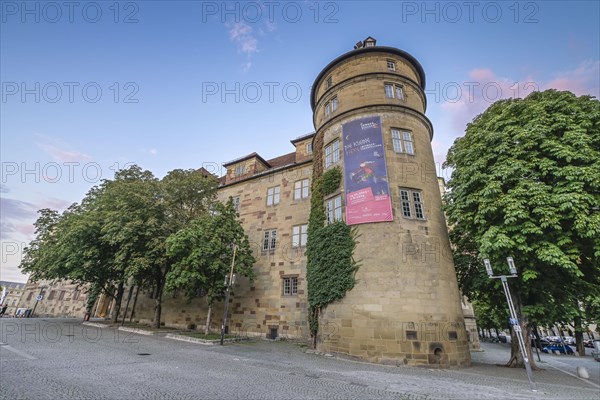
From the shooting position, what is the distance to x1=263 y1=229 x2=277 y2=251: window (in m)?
24.1

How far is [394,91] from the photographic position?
19.4m

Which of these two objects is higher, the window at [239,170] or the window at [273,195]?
the window at [239,170]

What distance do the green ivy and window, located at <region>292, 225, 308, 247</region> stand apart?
201 inches

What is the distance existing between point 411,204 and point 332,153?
6.48 m

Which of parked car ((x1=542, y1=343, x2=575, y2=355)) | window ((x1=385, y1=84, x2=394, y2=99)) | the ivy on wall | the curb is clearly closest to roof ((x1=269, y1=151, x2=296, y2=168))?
the ivy on wall

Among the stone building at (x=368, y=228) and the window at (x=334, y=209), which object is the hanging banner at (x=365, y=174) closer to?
the stone building at (x=368, y=228)

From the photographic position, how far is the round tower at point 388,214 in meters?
14.0

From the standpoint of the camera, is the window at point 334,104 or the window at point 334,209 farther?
the window at point 334,104

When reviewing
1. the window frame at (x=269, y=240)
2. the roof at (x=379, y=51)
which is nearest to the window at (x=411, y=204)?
the roof at (x=379, y=51)

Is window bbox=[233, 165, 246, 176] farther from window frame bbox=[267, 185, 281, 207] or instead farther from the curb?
the curb

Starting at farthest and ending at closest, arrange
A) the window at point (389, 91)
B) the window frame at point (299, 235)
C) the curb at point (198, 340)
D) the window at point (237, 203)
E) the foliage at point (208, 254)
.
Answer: the window at point (237, 203) → the window frame at point (299, 235) → the window at point (389, 91) → the foliage at point (208, 254) → the curb at point (198, 340)

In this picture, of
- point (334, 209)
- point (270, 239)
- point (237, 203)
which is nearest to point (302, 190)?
point (270, 239)

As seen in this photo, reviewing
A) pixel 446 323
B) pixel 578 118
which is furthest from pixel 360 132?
pixel 446 323

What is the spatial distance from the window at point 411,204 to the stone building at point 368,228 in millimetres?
65
